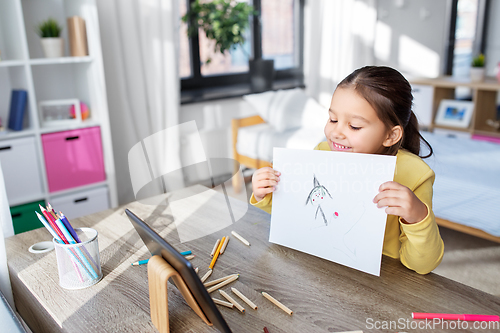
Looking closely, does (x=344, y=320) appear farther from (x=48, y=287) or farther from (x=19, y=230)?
(x=19, y=230)

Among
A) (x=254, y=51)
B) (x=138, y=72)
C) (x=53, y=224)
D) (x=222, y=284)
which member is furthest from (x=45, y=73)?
(x=222, y=284)

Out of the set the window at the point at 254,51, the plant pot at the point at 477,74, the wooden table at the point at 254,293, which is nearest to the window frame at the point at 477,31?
the plant pot at the point at 477,74

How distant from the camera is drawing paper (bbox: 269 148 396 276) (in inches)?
34.7

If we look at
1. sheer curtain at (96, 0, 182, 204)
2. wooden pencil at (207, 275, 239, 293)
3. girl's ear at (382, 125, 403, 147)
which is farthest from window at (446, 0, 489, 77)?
wooden pencil at (207, 275, 239, 293)

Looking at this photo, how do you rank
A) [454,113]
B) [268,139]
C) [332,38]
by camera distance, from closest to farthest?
1. [268,139]
2. [454,113]
3. [332,38]

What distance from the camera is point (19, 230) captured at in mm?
2227

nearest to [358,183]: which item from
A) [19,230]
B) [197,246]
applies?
[197,246]

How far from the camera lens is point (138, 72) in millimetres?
2842

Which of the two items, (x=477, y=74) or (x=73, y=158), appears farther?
(x=477, y=74)

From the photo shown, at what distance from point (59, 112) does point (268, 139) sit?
1.36 m

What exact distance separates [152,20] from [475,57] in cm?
287

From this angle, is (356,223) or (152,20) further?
(152,20)

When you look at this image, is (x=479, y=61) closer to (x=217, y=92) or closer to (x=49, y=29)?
(x=217, y=92)

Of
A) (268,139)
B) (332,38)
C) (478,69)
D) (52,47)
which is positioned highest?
(332,38)
